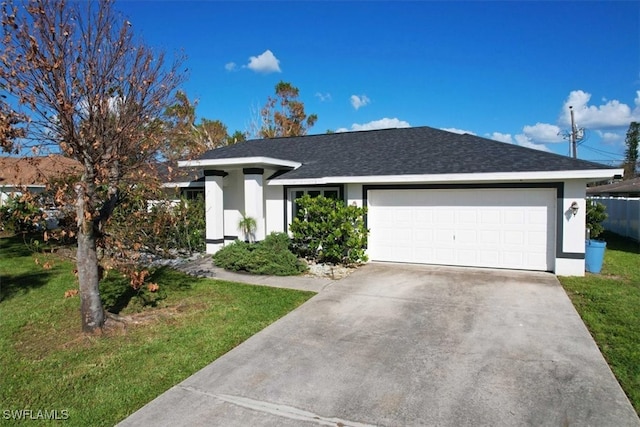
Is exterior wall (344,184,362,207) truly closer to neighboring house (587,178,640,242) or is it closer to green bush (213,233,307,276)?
green bush (213,233,307,276)

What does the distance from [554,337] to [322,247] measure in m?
6.47

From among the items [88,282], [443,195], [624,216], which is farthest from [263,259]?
[624,216]

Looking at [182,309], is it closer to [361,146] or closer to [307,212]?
[307,212]

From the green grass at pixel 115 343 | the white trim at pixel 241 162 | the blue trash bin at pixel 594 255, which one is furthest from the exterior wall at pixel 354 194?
the blue trash bin at pixel 594 255

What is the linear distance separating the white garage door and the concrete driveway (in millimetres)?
2744

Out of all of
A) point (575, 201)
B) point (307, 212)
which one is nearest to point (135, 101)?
point (307, 212)

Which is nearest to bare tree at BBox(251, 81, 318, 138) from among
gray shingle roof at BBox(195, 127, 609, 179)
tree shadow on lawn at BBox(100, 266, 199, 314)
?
gray shingle roof at BBox(195, 127, 609, 179)

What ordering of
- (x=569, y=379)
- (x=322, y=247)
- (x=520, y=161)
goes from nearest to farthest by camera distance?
(x=569, y=379)
(x=520, y=161)
(x=322, y=247)

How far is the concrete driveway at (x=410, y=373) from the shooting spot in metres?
3.80

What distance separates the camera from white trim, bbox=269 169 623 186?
879 centimetres

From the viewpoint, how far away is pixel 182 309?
720cm

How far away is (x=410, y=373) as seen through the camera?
4.64 m

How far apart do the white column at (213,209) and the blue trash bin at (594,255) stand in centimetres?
1051

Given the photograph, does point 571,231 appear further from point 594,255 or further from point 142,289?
point 142,289
